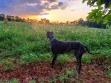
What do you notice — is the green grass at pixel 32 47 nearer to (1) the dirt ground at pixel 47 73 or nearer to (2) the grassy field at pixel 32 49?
(2) the grassy field at pixel 32 49

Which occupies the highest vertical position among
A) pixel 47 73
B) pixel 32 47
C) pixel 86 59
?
pixel 32 47

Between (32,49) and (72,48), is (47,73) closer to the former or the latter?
(72,48)

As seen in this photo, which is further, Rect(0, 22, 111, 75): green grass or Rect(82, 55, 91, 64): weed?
Rect(82, 55, 91, 64): weed

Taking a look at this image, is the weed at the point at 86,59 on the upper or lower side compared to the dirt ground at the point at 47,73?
upper

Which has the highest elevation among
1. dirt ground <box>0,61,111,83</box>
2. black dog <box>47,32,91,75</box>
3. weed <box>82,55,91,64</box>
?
black dog <box>47,32,91,75</box>

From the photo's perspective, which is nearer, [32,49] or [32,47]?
[32,49]

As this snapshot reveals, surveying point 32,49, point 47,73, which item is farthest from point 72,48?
point 32,49

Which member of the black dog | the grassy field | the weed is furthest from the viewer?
the weed

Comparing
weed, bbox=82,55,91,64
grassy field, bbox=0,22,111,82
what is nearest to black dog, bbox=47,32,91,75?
grassy field, bbox=0,22,111,82

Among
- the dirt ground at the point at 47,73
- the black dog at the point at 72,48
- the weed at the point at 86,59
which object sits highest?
the black dog at the point at 72,48

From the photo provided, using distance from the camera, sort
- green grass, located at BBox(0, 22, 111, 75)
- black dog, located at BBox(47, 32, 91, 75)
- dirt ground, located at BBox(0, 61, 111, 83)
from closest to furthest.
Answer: dirt ground, located at BBox(0, 61, 111, 83) → black dog, located at BBox(47, 32, 91, 75) → green grass, located at BBox(0, 22, 111, 75)

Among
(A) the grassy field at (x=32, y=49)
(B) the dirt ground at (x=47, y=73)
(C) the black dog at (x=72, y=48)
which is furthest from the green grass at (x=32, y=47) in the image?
(C) the black dog at (x=72, y=48)

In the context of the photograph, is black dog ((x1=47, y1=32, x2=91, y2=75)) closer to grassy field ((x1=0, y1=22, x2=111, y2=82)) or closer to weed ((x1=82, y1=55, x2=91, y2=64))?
grassy field ((x1=0, y1=22, x2=111, y2=82))

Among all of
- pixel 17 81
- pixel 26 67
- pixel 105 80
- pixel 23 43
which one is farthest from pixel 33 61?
pixel 23 43
